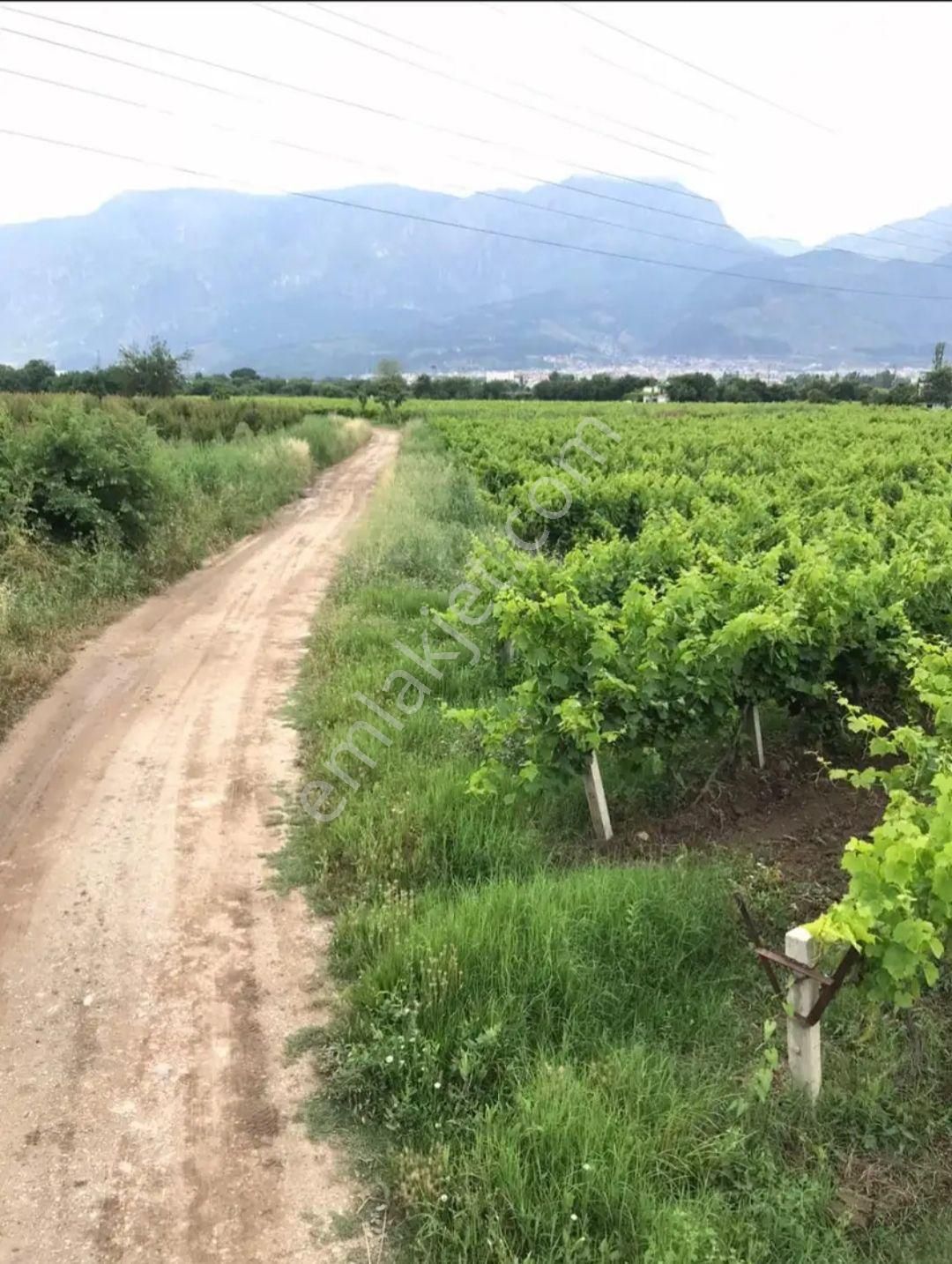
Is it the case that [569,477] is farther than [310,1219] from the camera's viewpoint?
Yes

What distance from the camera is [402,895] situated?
4.39 meters

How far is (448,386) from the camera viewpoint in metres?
77.6

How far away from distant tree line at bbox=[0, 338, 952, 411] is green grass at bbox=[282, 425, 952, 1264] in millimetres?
41413

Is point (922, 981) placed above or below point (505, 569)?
below

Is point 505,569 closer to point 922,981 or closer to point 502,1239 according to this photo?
point 922,981

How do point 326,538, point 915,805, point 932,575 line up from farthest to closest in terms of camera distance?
point 326,538, point 932,575, point 915,805

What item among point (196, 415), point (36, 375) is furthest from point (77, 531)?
point (36, 375)

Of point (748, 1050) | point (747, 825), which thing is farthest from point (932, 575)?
point (748, 1050)

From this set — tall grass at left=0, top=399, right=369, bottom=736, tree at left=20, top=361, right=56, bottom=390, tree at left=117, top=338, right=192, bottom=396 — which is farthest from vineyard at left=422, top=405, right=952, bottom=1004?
tree at left=20, top=361, right=56, bottom=390

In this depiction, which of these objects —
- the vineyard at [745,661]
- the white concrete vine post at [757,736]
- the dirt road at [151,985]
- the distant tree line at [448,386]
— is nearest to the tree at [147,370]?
the distant tree line at [448,386]

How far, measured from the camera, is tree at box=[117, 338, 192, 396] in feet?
143

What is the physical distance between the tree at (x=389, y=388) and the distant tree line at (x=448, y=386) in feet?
0.31

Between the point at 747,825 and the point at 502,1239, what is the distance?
2977 millimetres

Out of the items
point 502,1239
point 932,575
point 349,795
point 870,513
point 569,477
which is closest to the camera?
point 502,1239
